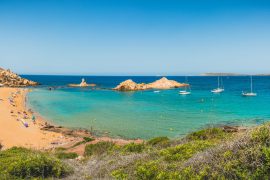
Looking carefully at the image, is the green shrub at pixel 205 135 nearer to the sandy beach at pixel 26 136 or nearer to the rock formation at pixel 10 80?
the sandy beach at pixel 26 136

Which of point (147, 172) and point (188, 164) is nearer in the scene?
point (147, 172)

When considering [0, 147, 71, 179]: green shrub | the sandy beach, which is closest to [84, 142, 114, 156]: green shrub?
the sandy beach

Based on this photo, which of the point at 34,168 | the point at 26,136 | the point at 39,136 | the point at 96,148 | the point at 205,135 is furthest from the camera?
the point at 39,136

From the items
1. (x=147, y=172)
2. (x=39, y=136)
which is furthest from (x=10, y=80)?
(x=147, y=172)

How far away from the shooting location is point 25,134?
2809cm

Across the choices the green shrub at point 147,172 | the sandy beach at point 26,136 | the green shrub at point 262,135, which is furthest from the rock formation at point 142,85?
the green shrub at point 262,135

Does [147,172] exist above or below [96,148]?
above

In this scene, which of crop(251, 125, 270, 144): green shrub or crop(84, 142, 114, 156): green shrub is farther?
crop(84, 142, 114, 156): green shrub

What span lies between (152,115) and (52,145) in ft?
58.3

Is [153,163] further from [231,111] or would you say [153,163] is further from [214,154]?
[231,111]

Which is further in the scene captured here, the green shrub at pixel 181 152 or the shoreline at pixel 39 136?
the shoreline at pixel 39 136

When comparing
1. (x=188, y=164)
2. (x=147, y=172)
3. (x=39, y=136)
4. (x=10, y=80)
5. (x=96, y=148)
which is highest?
(x=10, y=80)

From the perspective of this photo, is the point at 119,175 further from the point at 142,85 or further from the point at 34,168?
the point at 142,85

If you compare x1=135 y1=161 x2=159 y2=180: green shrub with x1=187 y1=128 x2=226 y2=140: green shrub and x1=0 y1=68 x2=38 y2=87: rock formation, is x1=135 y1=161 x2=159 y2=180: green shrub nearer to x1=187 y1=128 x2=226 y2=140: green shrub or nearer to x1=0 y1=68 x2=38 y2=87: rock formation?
x1=187 y1=128 x2=226 y2=140: green shrub
